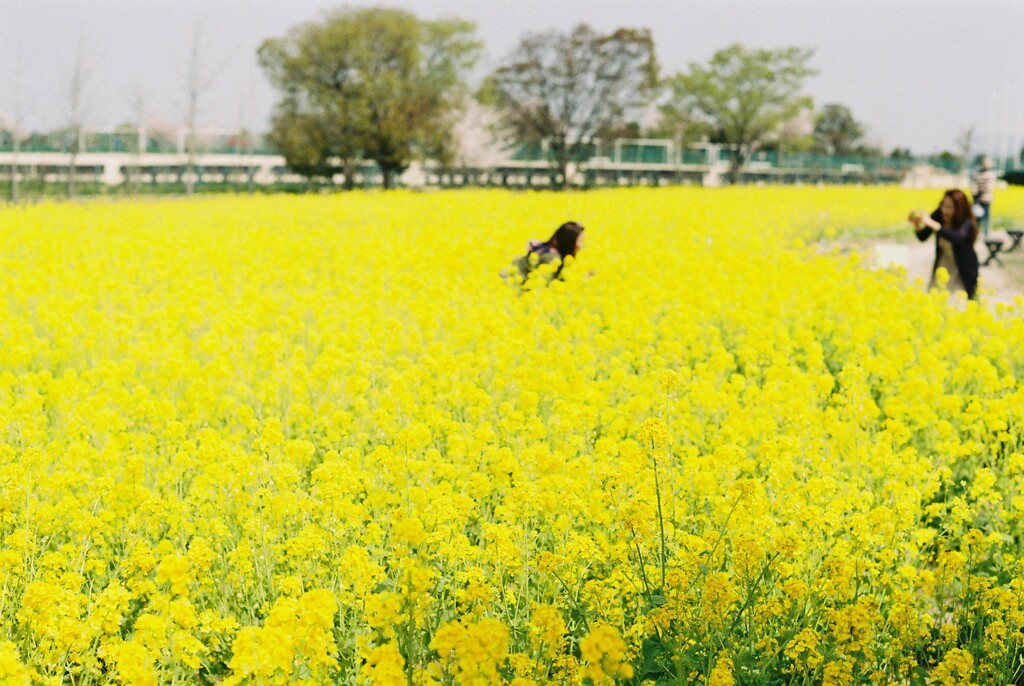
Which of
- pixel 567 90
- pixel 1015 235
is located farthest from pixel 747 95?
pixel 1015 235

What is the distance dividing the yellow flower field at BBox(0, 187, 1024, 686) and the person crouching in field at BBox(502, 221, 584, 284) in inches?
12.0

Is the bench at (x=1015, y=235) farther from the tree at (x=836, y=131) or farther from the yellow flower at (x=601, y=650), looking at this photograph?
the tree at (x=836, y=131)

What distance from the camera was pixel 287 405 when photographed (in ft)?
21.7

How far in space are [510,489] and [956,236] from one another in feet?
28.3

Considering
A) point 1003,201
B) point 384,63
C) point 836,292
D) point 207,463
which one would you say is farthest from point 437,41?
point 207,463

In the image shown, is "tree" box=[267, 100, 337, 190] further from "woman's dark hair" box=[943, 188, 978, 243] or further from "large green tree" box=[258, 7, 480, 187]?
"woman's dark hair" box=[943, 188, 978, 243]

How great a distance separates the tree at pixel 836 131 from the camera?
11675cm

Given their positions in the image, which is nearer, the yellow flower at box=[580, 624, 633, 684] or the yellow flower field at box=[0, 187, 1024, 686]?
the yellow flower at box=[580, 624, 633, 684]

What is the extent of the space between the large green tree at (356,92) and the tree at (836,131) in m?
80.1

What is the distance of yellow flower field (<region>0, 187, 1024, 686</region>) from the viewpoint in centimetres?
323

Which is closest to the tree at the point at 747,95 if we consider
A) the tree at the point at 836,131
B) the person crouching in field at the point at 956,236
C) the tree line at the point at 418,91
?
the tree line at the point at 418,91

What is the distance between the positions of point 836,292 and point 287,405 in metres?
6.22

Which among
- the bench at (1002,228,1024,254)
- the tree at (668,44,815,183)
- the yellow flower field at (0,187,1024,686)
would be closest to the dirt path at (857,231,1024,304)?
the bench at (1002,228,1024,254)

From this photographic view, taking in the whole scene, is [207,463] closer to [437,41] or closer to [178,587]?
[178,587]
